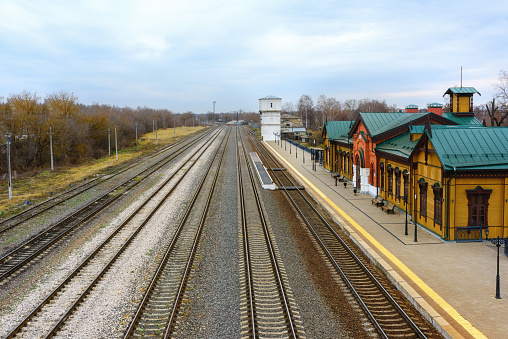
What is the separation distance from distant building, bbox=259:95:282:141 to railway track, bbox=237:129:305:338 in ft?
224

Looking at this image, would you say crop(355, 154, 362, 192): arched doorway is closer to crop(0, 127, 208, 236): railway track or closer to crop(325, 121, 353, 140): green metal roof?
crop(325, 121, 353, 140): green metal roof

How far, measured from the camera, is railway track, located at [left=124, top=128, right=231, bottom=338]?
10.8 metres

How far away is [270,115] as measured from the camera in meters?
89.2

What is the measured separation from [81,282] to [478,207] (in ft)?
50.9

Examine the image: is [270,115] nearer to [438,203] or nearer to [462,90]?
[462,90]

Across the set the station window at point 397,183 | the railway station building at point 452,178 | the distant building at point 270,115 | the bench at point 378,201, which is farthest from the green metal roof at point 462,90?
the distant building at point 270,115

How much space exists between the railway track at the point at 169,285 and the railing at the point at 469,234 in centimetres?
1081

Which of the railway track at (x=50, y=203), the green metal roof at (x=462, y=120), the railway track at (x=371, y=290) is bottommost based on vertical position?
the railway track at (x=371, y=290)

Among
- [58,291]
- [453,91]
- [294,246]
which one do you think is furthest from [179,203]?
[453,91]

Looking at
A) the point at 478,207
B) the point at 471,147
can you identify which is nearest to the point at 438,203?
the point at 478,207

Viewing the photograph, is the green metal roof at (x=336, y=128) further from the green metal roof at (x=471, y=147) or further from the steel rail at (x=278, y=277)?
the green metal roof at (x=471, y=147)

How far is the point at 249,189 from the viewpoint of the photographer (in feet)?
107

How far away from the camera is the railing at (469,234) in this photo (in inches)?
702

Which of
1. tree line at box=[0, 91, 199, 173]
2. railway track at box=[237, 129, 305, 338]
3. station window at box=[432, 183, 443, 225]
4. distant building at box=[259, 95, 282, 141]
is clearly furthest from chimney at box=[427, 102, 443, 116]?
distant building at box=[259, 95, 282, 141]
